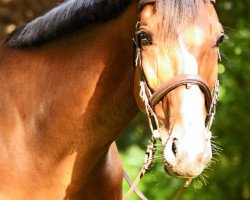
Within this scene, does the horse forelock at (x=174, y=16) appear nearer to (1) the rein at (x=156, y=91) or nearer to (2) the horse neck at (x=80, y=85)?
(1) the rein at (x=156, y=91)

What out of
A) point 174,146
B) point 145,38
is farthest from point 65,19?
point 174,146

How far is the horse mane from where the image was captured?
2.62m

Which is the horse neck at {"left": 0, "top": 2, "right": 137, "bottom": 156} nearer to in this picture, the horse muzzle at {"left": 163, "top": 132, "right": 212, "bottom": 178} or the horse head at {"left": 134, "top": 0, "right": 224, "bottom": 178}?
the horse head at {"left": 134, "top": 0, "right": 224, "bottom": 178}

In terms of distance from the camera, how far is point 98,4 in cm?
263

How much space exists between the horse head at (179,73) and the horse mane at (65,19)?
267mm

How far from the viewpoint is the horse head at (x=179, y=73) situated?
216cm

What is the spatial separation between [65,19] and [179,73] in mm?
715

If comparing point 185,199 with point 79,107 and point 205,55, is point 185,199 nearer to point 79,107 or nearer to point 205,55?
point 79,107

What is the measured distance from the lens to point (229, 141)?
508 cm

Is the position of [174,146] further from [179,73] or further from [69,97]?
[69,97]

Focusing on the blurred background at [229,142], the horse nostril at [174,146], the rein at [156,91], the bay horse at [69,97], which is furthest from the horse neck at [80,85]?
the blurred background at [229,142]

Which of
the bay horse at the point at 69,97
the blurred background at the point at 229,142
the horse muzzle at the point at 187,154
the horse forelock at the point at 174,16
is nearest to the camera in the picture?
the horse muzzle at the point at 187,154

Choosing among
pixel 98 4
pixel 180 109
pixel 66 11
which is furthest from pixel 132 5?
pixel 180 109

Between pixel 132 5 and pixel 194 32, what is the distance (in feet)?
1.22
